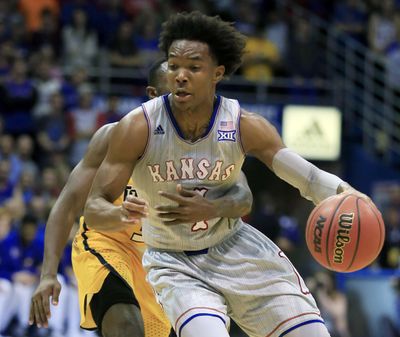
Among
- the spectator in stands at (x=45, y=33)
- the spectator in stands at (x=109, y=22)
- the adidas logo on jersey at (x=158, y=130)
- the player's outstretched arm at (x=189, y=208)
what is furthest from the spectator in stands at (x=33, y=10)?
the player's outstretched arm at (x=189, y=208)

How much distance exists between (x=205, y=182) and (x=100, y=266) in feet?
3.56

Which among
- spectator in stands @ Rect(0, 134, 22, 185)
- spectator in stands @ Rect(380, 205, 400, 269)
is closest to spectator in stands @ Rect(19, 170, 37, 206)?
spectator in stands @ Rect(0, 134, 22, 185)

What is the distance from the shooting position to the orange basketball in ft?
15.3

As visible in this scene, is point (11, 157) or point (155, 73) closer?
point (155, 73)

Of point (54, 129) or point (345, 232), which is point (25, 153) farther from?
point (345, 232)

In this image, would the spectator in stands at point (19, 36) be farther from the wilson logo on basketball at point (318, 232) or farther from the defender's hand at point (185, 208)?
the wilson logo on basketball at point (318, 232)

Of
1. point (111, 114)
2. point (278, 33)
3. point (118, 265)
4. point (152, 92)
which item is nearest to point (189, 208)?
point (118, 265)

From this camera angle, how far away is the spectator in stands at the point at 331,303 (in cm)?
1124

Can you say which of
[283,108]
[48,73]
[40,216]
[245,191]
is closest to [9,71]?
[48,73]

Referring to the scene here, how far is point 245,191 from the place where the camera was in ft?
16.7

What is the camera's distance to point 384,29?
16.2 metres

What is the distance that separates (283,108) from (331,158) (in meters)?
1.10

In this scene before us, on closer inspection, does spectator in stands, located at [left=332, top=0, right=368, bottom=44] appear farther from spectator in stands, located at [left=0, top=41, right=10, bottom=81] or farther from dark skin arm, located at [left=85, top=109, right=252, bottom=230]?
dark skin arm, located at [left=85, top=109, right=252, bottom=230]

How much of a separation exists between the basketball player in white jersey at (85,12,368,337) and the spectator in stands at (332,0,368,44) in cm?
1195
